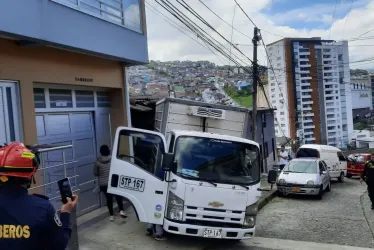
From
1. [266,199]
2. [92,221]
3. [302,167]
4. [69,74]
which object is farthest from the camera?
[302,167]

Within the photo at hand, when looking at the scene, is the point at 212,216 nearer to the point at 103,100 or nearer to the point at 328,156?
the point at 103,100

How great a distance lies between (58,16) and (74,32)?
468mm

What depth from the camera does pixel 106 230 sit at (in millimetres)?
7551

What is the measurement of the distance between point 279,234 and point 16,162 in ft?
23.0

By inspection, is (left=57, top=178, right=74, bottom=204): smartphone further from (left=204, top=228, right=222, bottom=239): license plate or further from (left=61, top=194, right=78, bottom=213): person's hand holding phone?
(left=204, top=228, right=222, bottom=239): license plate

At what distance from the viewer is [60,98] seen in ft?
27.5

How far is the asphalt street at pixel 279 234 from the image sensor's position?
694 cm

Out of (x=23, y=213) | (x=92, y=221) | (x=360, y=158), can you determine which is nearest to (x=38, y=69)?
(x=92, y=221)

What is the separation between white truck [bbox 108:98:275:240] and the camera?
Result: 260 inches

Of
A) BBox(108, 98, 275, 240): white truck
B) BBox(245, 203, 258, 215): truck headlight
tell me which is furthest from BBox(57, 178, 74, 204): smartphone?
BBox(245, 203, 258, 215): truck headlight

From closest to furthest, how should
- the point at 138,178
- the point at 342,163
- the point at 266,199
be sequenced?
the point at 138,178, the point at 266,199, the point at 342,163

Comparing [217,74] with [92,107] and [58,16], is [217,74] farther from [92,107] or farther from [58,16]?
[58,16]

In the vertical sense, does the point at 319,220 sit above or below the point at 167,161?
below

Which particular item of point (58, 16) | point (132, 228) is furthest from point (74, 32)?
point (132, 228)
